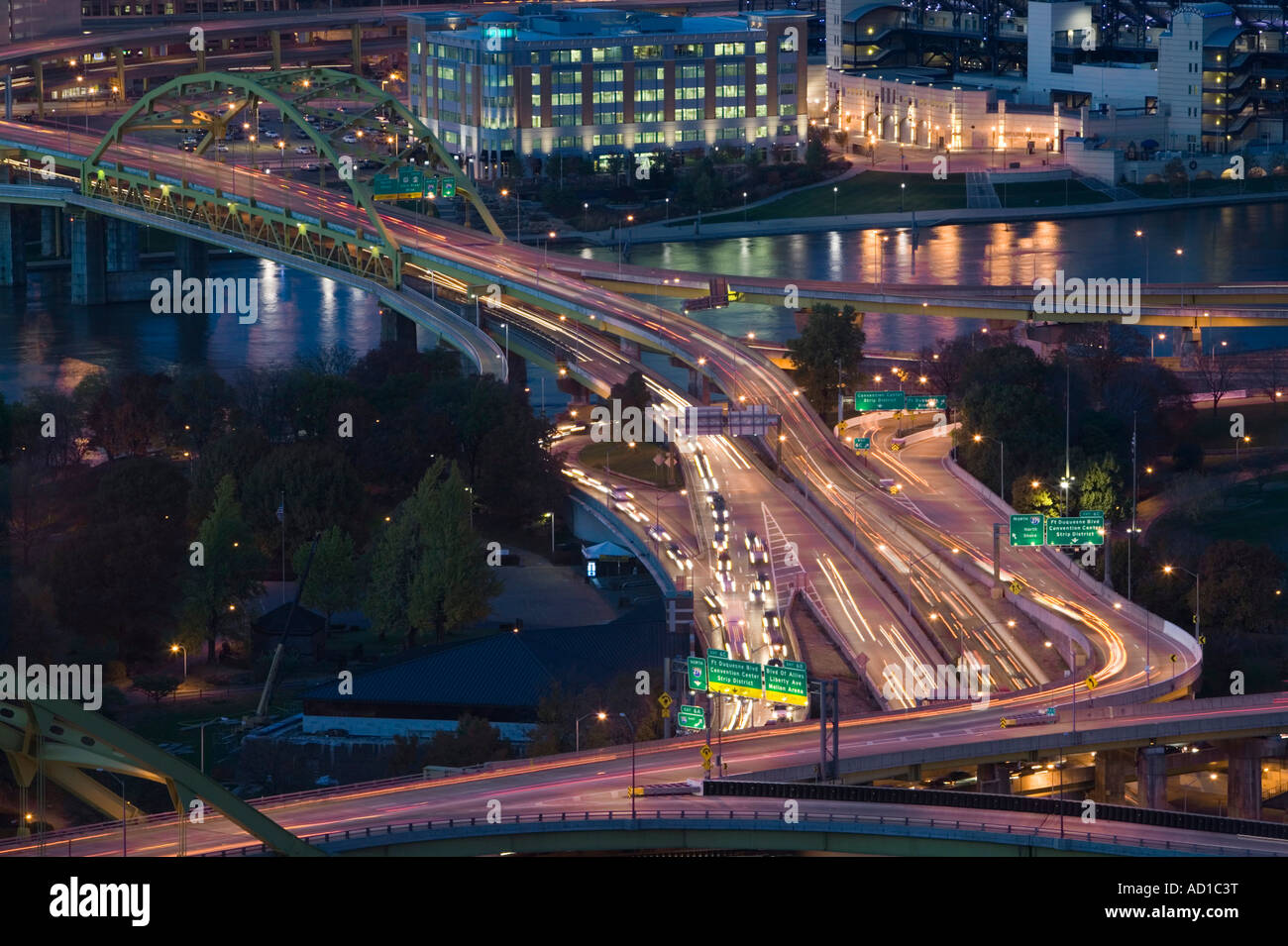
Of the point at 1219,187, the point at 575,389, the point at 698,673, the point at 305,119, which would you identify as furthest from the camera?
the point at 1219,187

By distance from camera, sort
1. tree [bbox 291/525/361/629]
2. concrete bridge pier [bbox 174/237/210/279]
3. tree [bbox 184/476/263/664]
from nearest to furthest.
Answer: tree [bbox 184/476/263/664] → tree [bbox 291/525/361/629] → concrete bridge pier [bbox 174/237/210/279]

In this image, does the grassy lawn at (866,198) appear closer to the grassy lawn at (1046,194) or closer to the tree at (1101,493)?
the grassy lawn at (1046,194)

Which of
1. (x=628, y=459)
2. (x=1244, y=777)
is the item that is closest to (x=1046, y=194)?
(x=628, y=459)

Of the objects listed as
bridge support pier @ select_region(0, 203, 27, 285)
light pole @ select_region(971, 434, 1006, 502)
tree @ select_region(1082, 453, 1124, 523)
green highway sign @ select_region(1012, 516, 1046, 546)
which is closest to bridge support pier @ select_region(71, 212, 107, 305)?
bridge support pier @ select_region(0, 203, 27, 285)

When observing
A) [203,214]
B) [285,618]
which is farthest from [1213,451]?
[203,214]

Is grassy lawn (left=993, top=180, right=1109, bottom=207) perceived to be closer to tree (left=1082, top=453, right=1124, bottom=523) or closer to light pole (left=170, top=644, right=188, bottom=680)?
tree (left=1082, top=453, right=1124, bottom=523)

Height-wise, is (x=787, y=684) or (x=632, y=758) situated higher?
(x=787, y=684)

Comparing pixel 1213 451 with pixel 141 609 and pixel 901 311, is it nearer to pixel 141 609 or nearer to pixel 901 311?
pixel 901 311

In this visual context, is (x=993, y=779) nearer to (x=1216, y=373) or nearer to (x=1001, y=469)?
(x=1001, y=469)
